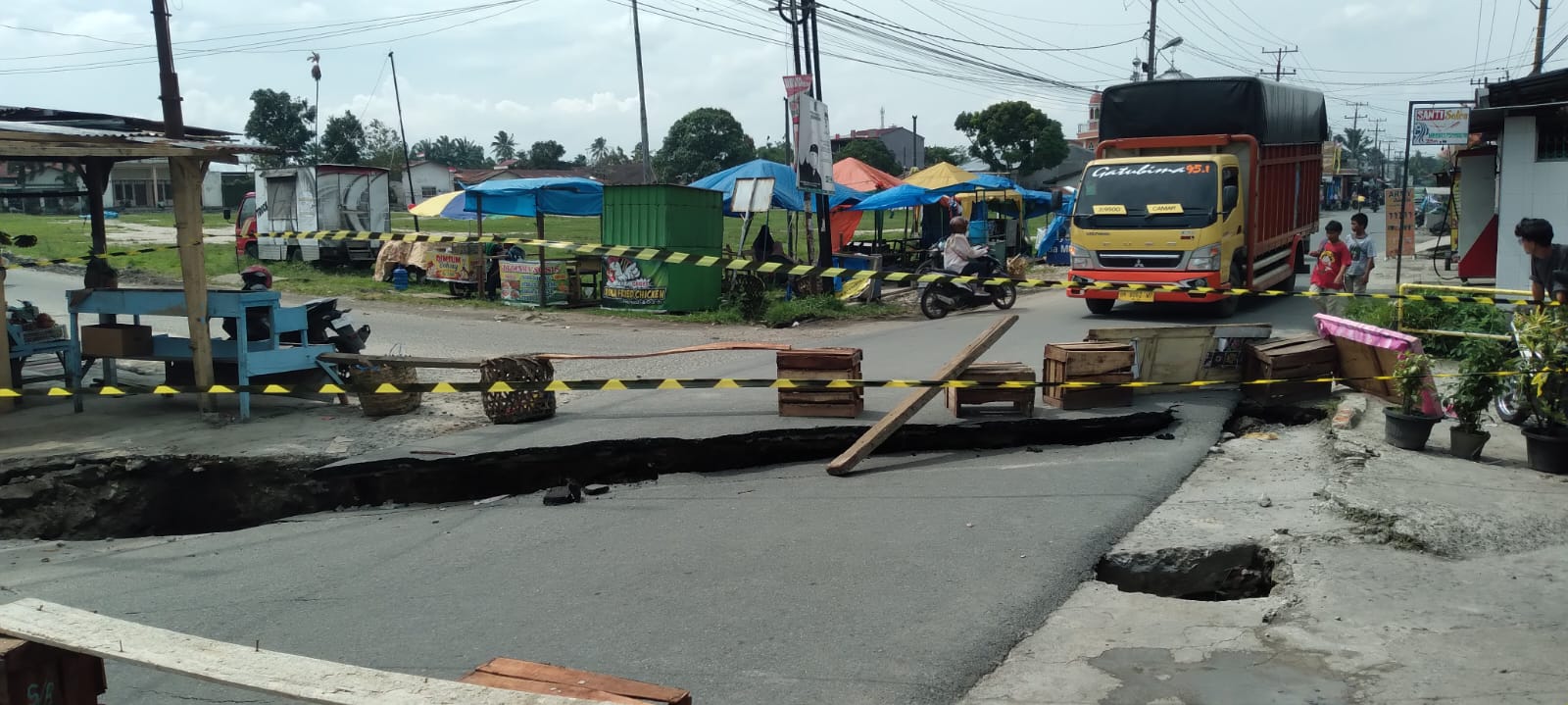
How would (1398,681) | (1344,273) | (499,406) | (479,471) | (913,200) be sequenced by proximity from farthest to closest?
(913,200)
(1344,273)
(499,406)
(479,471)
(1398,681)

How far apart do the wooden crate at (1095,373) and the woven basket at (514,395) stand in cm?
422

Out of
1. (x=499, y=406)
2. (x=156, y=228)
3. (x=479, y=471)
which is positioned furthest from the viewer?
(x=156, y=228)

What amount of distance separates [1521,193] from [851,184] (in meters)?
15.5

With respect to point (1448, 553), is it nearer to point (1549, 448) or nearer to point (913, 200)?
point (1549, 448)

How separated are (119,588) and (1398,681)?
19.8ft

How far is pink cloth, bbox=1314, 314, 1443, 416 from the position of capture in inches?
304

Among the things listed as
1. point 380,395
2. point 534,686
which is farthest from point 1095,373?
point 534,686

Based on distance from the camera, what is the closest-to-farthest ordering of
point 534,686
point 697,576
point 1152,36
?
point 534,686
point 697,576
point 1152,36

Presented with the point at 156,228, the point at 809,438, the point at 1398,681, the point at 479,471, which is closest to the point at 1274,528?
the point at 1398,681

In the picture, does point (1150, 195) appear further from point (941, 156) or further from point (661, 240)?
point (941, 156)

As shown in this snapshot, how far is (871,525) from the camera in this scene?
6293 mm

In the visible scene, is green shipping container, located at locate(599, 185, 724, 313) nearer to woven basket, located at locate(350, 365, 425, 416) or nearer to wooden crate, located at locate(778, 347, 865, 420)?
woven basket, located at locate(350, 365, 425, 416)

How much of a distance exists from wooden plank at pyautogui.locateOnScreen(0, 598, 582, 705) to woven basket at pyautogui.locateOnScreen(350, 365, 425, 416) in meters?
6.49

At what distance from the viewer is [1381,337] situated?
8.45 m
